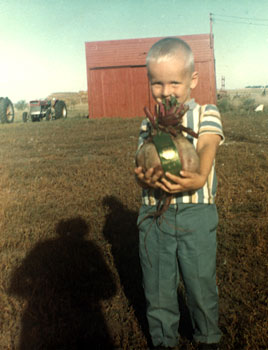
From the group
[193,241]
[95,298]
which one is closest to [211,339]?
[193,241]

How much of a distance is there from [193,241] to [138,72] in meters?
18.6

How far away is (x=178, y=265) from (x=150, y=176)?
Result: 0.67 meters

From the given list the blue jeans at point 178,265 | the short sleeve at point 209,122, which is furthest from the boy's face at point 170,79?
the blue jeans at point 178,265

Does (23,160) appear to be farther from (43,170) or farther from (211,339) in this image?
(211,339)

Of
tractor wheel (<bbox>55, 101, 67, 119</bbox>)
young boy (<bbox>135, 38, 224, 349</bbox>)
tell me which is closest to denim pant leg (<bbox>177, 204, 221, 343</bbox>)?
young boy (<bbox>135, 38, 224, 349</bbox>)

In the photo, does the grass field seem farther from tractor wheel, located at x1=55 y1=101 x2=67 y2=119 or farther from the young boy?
tractor wheel, located at x1=55 y1=101 x2=67 y2=119

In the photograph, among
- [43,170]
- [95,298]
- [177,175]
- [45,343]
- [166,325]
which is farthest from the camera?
[43,170]

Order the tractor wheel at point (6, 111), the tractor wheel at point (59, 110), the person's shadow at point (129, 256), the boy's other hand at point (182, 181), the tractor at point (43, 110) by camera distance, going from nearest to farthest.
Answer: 1. the boy's other hand at point (182, 181)
2. the person's shadow at point (129, 256)
3. the tractor wheel at point (6, 111)
4. the tractor at point (43, 110)
5. the tractor wheel at point (59, 110)

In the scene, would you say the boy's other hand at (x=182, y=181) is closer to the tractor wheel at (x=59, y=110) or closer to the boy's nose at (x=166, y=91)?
the boy's nose at (x=166, y=91)

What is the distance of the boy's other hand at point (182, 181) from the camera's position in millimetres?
1646

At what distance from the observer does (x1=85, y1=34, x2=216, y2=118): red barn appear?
19.3 m

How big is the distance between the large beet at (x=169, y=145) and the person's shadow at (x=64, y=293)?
1.36 m

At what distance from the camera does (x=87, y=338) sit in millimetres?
2406

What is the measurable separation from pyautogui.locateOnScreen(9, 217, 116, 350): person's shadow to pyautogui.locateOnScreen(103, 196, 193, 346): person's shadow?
5.8 inches
